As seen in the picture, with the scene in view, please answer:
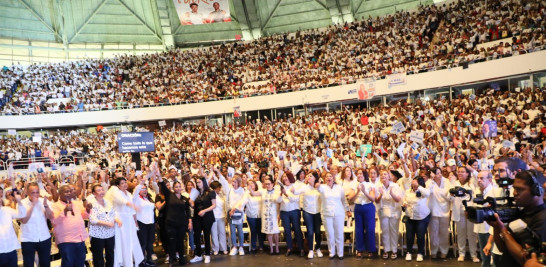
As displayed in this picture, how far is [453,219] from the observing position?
7871 mm

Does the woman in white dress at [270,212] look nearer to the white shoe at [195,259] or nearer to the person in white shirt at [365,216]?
the white shoe at [195,259]

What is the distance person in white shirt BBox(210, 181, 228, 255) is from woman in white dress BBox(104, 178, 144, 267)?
2.03m

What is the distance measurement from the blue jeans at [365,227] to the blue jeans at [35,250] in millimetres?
5304

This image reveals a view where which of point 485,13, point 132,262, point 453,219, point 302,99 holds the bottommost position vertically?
point 132,262

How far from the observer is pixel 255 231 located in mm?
9617

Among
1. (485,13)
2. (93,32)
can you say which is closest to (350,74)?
(485,13)

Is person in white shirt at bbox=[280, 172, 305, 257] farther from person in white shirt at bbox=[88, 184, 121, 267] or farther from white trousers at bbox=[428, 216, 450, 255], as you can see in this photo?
Result: person in white shirt at bbox=[88, 184, 121, 267]

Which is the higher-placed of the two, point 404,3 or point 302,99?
point 404,3

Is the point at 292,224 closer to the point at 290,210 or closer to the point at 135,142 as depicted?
the point at 290,210

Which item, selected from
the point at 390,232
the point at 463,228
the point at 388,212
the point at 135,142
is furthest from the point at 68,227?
the point at 463,228

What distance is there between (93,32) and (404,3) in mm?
27436

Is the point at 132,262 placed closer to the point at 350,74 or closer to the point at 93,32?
the point at 350,74

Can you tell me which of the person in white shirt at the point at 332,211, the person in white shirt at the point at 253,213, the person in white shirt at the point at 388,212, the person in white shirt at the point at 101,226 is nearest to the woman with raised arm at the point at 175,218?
the person in white shirt at the point at 253,213

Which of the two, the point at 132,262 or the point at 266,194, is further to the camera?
the point at 266,194
